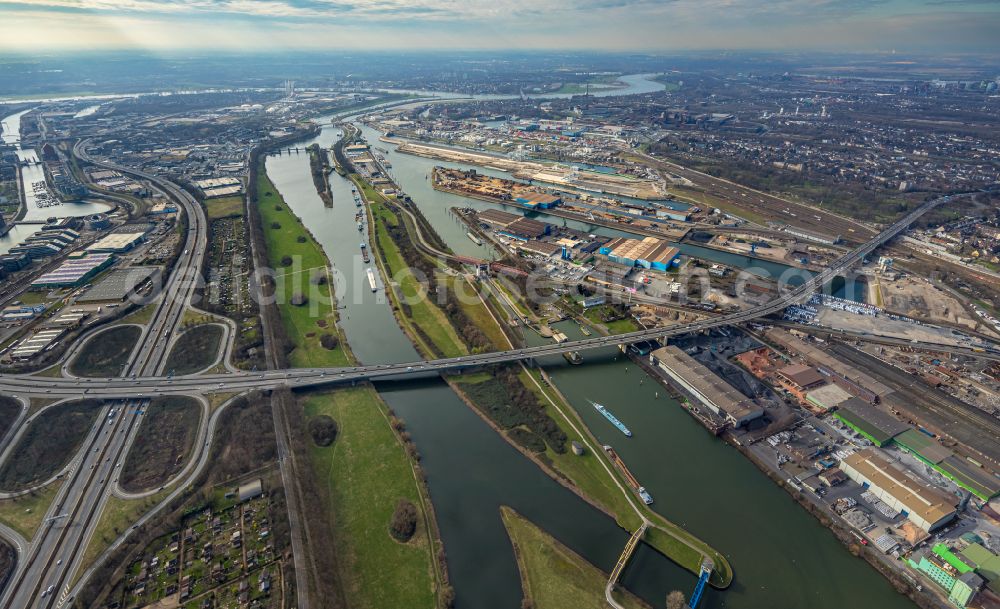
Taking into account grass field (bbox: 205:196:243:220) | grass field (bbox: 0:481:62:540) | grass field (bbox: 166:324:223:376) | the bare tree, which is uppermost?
grass field (bbox: 205:196:243:220)

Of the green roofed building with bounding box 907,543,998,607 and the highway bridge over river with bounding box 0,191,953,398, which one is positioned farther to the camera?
the highway bridge over river with bounding box 0,191,953,398

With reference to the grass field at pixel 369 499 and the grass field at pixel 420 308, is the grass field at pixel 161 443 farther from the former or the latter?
the grass field at pixel 420 308

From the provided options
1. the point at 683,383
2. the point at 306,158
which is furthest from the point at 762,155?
the point at 306,158

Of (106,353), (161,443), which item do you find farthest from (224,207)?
(161,443)

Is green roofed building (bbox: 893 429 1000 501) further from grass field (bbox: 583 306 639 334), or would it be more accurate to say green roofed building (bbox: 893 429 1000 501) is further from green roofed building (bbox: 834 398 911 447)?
grass field (bbox: 583 306 639 334)

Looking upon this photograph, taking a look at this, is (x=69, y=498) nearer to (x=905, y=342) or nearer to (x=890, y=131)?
(x=905, y=342)

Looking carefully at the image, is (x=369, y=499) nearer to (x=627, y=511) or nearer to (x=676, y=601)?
(x=627, y=511)

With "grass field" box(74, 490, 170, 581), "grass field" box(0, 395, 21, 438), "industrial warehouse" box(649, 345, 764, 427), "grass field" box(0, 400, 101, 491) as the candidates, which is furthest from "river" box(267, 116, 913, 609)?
"grass field" box(0, 395, 21, 438)
